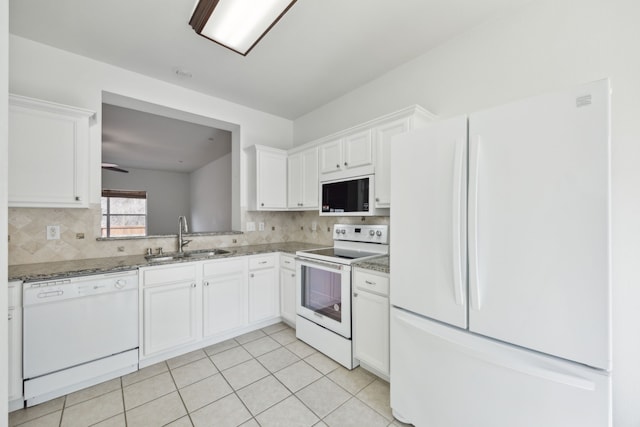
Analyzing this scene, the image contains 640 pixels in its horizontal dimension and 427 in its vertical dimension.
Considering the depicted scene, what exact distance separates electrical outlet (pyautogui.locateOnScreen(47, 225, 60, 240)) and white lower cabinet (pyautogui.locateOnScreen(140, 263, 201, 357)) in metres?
0.83

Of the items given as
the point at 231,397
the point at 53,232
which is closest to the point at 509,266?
the point at 231,397

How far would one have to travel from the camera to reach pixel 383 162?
2348 millimetres

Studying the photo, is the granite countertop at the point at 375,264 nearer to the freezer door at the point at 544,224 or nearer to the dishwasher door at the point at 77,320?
the freezer door at the point at 544,224

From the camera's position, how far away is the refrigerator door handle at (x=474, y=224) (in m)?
1.28

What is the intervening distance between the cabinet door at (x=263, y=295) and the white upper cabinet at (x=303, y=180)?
880mm

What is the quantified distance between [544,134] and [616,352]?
137cm

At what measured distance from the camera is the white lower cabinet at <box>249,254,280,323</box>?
284 centimetres

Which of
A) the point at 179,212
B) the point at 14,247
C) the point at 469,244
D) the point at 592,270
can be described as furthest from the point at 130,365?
the point at 179,212

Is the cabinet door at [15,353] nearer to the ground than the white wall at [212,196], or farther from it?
nearer to the ground

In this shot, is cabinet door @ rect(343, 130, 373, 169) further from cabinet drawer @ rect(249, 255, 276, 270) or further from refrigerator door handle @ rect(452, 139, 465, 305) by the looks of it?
cabinet drawer @ rect(249, 255, 276, 270)

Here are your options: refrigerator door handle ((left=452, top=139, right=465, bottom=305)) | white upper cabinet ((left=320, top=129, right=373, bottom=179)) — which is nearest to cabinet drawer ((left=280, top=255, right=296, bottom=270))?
white upper cabinet ((left=320, top=129, right=373, bottom=179))

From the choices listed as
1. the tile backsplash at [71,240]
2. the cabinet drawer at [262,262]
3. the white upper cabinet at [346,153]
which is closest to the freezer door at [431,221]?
the white upper cabinet at [346,153]

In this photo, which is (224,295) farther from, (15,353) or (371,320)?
(371,320)

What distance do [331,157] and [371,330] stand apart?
1.73m
